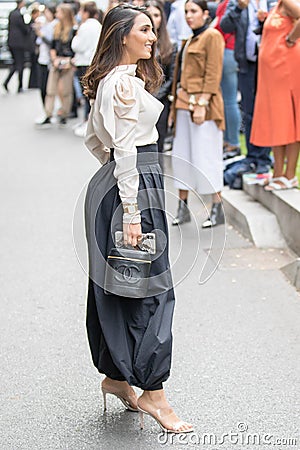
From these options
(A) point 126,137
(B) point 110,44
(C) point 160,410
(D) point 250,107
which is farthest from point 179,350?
(D) point 250,107

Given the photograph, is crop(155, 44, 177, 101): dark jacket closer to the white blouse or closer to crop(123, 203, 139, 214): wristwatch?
the white blouse

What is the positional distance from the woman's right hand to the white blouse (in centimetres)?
12

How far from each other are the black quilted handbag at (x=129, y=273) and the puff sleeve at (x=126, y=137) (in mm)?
173

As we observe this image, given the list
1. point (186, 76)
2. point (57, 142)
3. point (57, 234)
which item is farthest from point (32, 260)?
point (57, 142)

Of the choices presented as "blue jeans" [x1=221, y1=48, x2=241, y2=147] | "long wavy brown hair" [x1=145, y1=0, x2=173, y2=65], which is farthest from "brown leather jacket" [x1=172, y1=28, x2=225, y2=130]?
"blue jeans" [x1=221, y1=48, x2=241, y2=147]

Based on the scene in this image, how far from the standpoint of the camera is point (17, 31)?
2303 centimetres

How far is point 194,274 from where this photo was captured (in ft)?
23.6

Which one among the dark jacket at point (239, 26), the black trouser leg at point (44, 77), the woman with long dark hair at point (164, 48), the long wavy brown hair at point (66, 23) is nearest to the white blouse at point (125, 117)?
the woman with long dark hair at point (164, 48)

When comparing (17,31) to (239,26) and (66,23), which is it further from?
(239,26)

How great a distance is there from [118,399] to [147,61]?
1770 millimetres

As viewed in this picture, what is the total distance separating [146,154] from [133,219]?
0.34m

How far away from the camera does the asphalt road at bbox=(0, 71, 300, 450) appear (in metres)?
4.37

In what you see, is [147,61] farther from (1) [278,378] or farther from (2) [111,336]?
(1) [278,378]

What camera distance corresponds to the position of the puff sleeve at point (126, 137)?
13.5 ft
